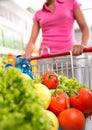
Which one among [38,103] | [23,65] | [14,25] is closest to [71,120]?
[38,103]

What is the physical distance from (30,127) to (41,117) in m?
0.03

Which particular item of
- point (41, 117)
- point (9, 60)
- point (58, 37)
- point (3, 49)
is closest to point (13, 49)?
point (3, 49)

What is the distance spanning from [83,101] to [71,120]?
0.10 metres

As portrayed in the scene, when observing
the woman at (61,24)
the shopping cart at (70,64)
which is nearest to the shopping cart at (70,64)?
the shopping cart at (70,64)

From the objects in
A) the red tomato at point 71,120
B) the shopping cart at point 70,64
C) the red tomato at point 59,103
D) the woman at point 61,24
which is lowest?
the red tomato at point 71,120

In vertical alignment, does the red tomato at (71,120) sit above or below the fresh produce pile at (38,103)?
below

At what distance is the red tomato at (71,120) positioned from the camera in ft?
2.55

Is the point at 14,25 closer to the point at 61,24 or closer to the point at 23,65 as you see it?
the point at 61,24

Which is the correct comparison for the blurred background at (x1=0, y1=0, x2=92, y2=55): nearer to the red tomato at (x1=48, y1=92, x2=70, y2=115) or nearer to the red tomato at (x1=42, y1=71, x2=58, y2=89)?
the red tomato at (x1=42, y1=71, x2=58, y2=89)

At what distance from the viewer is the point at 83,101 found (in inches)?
33.9

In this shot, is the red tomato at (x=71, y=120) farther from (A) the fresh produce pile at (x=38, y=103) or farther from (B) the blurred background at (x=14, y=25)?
(B) the blurred background at (x=14, y=25)

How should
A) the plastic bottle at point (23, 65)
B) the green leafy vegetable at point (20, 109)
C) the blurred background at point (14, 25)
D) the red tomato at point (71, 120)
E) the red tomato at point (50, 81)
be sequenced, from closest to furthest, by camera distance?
the green leafy vegetable at point (20, 109) → the red tomato at point (71, 120) → the red tomato at point (50, 81) → the plastic bottle at point (23, 65) → the blurred background at point (14, 25)

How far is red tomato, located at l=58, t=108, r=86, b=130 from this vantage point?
2.55 ft

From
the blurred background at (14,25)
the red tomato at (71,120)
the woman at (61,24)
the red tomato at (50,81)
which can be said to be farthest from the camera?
the blurred background at (14,25)
